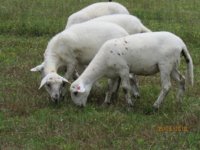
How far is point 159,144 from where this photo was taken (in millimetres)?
8586

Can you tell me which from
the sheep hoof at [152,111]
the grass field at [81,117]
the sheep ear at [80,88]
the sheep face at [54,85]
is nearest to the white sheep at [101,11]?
the grass field at [81,117]

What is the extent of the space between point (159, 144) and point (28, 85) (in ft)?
14.9

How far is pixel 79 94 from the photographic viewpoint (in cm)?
1072

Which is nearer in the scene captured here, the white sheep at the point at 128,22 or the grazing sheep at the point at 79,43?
the grazing sheep at the point at 79,43

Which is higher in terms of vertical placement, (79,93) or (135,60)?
(135,60)

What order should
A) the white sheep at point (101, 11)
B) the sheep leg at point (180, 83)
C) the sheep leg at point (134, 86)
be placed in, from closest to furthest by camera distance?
the sheep leg at point (180, 83)
the sheep leg at point (134, 86)
the white sheep at point (101, 11)

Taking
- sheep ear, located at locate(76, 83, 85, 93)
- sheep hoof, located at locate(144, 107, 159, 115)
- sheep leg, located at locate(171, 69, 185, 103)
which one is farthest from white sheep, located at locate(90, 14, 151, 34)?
sheep hoof, located at locate(144, 107, 159, 115)

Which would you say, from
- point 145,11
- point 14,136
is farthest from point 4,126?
point 145,11

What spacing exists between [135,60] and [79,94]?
48.0 inches

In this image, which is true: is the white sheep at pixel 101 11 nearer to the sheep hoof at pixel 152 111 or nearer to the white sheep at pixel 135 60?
the white sheep at pixel 135 60

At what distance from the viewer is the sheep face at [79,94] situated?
10.6 m

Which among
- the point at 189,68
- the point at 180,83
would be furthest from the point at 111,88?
the point at 189,68

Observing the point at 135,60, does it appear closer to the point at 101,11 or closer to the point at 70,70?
the point at 70,70

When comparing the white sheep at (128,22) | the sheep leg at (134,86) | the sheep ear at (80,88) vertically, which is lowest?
the sheep leg at (134,86)
